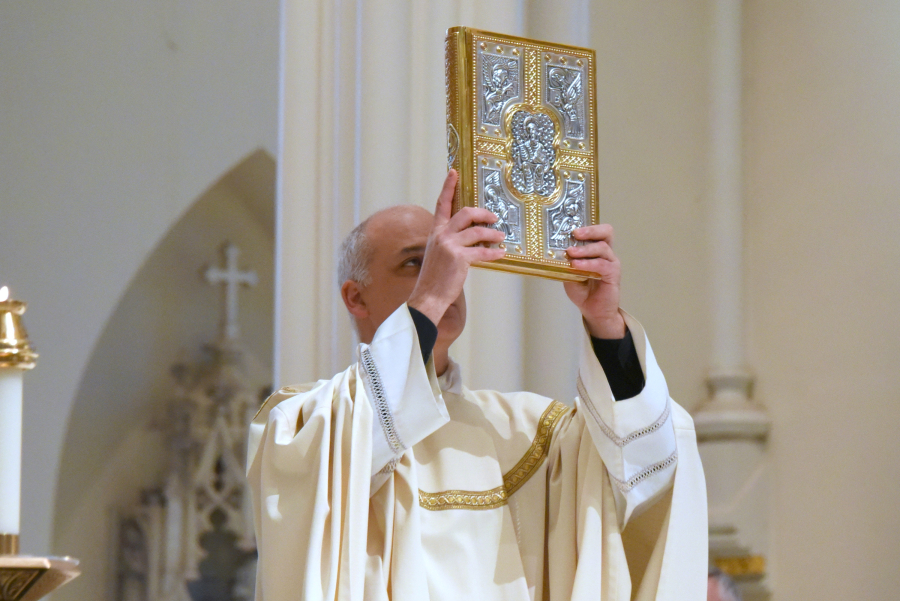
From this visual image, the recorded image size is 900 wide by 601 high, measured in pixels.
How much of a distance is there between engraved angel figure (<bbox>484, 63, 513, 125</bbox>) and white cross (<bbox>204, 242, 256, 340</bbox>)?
Result: 4.93 meters

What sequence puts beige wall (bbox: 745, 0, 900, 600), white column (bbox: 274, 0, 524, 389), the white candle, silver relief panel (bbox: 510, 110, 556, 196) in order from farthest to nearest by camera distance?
white column (bbox: 274, 0, 524, 389) < beige wall (bbox: 745, 0, 900, 600) < silver relief panel (bbox: 510, 110, 556, 196) < the white candle

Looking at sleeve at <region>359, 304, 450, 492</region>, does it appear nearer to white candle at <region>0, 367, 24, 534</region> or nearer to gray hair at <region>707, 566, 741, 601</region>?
white candle at <region>0, 367, 24, 534</region>

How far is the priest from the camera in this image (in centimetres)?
247

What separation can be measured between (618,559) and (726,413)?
1.44 m

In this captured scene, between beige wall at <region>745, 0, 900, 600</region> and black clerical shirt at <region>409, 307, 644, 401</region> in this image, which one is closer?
black clerical shirt at <region>409, 307, 644, 401</region>

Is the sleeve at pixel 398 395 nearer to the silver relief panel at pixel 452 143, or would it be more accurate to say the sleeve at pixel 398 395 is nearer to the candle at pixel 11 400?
the silver relief panel at pixel 452 143

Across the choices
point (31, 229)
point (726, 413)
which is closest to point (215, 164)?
point (31, 229)

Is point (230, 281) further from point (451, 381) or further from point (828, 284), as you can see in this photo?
point (451, 381)

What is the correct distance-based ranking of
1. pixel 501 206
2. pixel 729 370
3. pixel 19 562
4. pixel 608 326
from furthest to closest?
1. pixel 729 370
2. pixel 608 326
3. pixel 501 206
4. pixel 19 562

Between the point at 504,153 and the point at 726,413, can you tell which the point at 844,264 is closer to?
the point at 726,413

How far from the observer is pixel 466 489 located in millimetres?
2820

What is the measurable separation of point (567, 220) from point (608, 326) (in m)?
0.25

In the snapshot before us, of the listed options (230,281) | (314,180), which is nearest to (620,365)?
(314,180)

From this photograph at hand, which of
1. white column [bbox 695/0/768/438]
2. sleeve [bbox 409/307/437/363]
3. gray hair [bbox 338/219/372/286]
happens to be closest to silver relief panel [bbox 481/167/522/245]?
sleeve [bbox 409/307/437/363]
